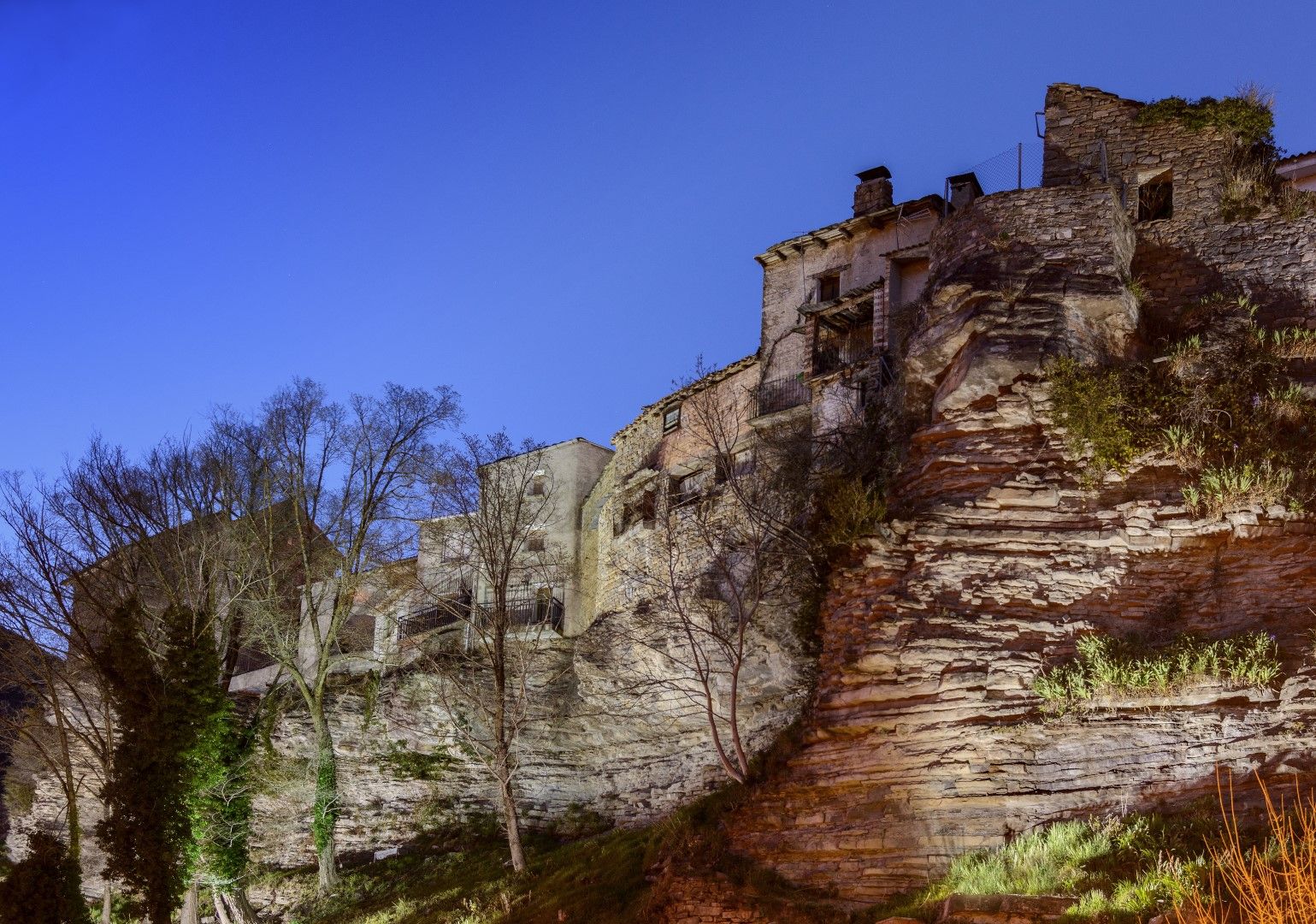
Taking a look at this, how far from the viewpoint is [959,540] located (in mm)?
17984

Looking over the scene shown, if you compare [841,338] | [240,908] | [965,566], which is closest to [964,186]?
[841,338]

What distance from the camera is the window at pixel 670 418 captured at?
33.0 metres

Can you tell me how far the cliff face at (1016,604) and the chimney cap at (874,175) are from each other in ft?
35.7

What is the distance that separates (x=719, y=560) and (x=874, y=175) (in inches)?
557

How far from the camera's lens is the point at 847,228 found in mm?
30812

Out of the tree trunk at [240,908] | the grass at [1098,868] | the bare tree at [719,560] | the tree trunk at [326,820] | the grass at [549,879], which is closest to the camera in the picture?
the grass at [1098,868]

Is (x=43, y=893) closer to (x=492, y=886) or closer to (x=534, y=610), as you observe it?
(x=492, y=886)

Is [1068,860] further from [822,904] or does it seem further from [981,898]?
[822,904]

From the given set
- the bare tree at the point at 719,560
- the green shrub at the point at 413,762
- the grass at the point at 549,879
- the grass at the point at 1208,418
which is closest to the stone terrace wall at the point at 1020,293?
the grass at the point at 1208,418

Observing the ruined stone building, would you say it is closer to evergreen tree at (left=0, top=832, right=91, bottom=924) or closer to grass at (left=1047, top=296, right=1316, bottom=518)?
grass at (left=1047, top=296, right=1316, bottom=518)

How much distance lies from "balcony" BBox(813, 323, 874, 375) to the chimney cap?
5.45 meters

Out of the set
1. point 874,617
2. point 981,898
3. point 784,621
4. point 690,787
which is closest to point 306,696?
point 690,787

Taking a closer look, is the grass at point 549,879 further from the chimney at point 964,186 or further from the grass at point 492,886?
the chimney at point 964,186

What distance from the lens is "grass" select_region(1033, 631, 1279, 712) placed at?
15266 millimetres
